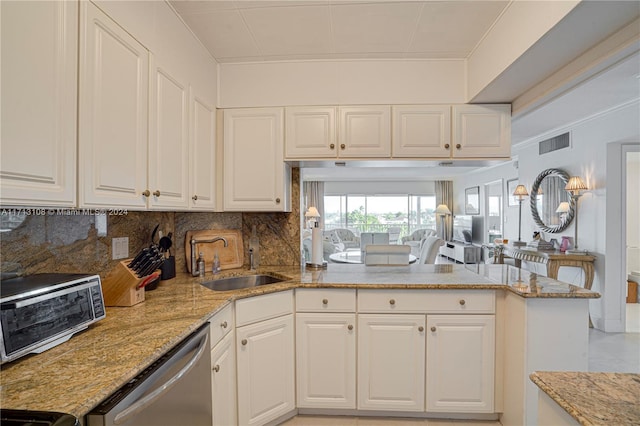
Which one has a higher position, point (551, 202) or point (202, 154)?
point (202, 154)

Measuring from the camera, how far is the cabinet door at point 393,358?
2084 millimetres

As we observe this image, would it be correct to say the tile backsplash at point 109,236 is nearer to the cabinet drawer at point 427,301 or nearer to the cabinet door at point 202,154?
the cabinet door at point 202,154

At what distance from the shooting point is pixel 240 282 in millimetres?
2406

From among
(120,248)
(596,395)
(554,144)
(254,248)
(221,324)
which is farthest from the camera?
(554,144)

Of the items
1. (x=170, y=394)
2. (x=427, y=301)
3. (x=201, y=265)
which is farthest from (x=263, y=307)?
(x=427, y=301)

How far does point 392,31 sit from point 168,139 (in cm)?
150

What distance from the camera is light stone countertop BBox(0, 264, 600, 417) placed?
838 millimetres

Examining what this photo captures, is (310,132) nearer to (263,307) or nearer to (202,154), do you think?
(202,154)

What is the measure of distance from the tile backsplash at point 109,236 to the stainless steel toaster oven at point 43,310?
0.12 metres

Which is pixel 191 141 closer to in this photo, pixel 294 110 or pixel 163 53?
pixel 163 53

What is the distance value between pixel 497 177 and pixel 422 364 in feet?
19.3

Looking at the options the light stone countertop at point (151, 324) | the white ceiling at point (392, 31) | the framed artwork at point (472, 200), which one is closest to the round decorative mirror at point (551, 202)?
the white ceiling at point (392, 31)

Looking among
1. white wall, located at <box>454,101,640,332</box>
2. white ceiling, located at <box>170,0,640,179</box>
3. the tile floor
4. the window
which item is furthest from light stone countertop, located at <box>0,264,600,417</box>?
the window

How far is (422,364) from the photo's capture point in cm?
208
